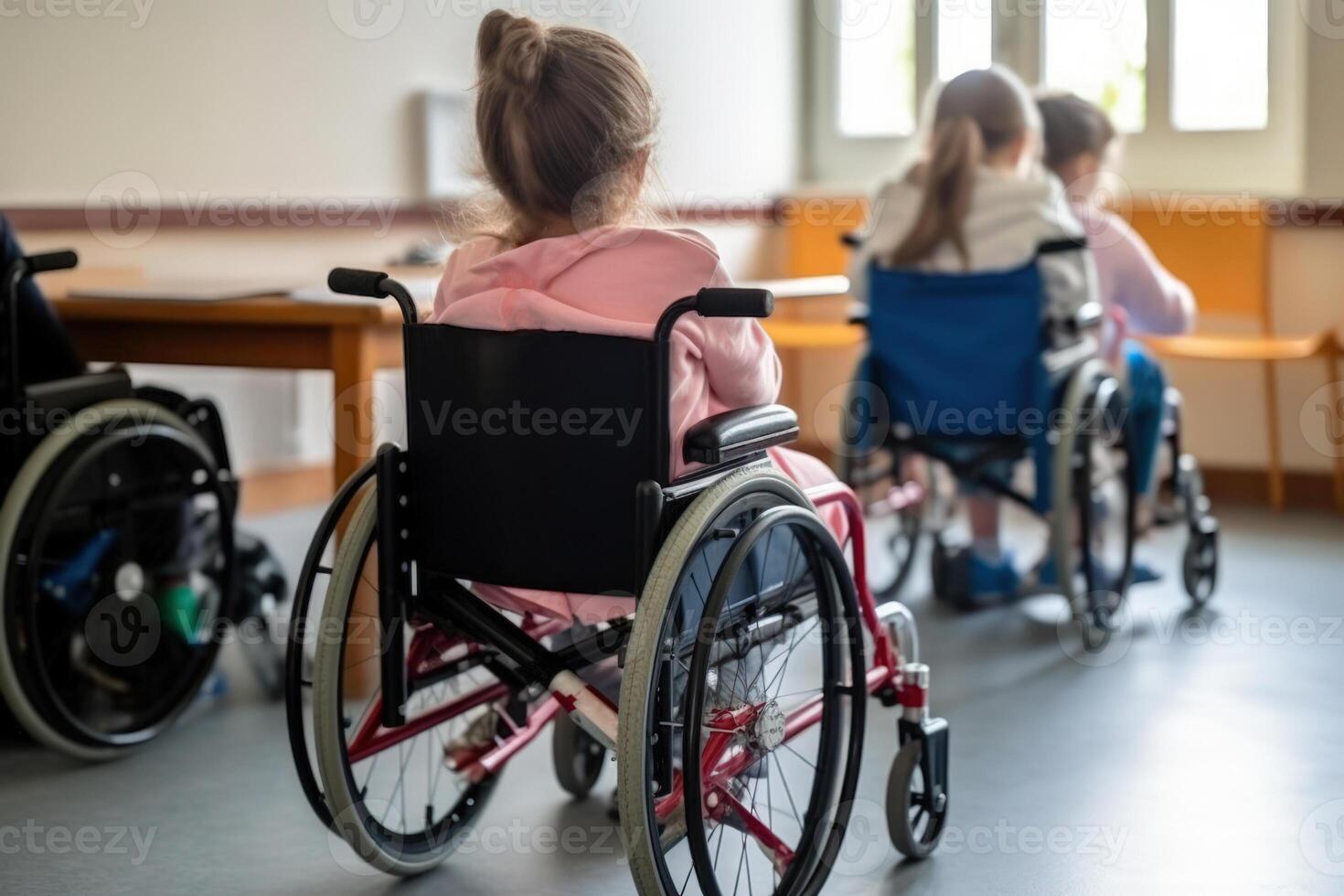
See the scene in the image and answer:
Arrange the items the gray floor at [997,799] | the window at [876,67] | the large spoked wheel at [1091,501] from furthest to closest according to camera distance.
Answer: the window at [876,67] → the large spoked wheel at [1091,501] → the gray floor at [997,799]

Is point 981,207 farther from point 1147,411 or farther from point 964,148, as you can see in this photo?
point 1147,411

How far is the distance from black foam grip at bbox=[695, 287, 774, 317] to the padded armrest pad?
0.45 ft

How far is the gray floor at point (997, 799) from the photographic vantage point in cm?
180

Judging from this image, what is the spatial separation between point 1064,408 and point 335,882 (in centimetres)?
148

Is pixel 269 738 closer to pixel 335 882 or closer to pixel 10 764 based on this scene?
pixel 10 764

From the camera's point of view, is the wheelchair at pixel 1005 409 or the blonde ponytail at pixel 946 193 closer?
the wheelchair at pixel 1005 409

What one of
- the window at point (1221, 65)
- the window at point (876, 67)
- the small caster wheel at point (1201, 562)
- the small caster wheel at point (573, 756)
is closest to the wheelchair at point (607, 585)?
the small caster wheel at point (573, 756)

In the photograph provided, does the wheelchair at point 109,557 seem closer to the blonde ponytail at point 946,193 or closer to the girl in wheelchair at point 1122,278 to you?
the blonde ponytail at point 946,193

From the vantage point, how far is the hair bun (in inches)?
61.9

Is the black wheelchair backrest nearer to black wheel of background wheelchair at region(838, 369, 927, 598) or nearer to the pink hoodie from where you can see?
the pink hoodie

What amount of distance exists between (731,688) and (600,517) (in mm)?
233

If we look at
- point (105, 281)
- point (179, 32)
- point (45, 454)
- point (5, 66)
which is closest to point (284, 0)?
point (179, 32)

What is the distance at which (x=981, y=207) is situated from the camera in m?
2.77

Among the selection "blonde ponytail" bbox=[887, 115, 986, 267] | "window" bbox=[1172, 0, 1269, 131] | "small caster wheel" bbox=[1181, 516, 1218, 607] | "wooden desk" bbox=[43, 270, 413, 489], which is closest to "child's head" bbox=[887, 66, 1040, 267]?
"blonde ponytail" bbox=[887, 115, 986, 267]
